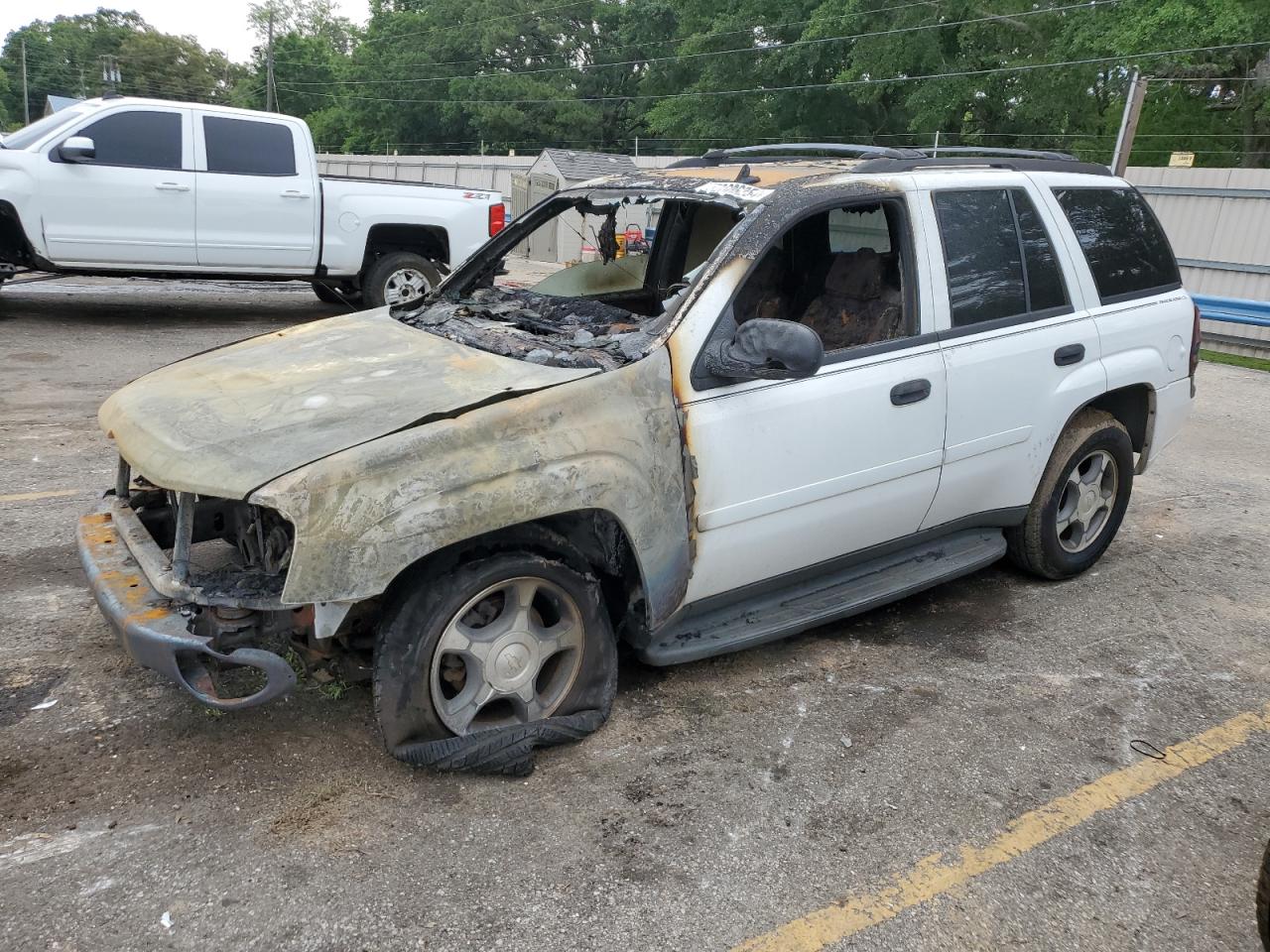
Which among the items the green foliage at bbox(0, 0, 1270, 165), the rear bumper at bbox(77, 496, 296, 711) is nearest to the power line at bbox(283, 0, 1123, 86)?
the green foliage at bbox(0, 0, 1270, 165)

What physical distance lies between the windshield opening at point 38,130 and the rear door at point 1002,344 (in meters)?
8.23

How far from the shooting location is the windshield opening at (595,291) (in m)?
3.29

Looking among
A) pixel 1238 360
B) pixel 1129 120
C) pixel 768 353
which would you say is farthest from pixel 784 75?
pixel 768 353

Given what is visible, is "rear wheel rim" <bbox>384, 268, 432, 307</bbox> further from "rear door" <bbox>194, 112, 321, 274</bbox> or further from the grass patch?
the grass patch

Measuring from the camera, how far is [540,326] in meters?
3.72

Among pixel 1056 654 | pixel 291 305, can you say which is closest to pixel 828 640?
pixel 1056 654

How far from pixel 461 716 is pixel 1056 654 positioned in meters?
2.45

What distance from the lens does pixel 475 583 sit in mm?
2803

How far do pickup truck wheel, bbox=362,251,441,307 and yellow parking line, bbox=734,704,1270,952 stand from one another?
27.7ft

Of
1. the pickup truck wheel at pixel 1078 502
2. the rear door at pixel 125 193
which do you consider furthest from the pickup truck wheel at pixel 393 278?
the pickup truck wheel at pixel 1078 502

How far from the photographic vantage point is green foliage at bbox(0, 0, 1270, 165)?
26438 mm

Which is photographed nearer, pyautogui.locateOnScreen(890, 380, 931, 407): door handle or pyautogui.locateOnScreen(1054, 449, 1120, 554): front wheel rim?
pyautogui.locateOnScreen(890, 380, 931, 407): door handle

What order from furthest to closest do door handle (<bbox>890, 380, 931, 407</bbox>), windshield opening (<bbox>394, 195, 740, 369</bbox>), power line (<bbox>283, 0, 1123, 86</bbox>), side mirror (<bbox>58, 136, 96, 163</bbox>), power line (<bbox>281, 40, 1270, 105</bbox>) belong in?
1. power line (<bbox>283, 0, 1123, 86</bbox>)
2. power line (<bbox>281, 40, 1270, 105</bbox>)
3. side mirror (<bbox>58, 136, 96, 163</bbox>)
4. door handle (<bbox>890, 380, 931, 407</bbox>)
5. windshield opening (<bbox>394, 195, 740, 369</bbox>)

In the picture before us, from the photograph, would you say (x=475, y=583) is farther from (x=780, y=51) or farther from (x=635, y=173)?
(x=780, y=51)
